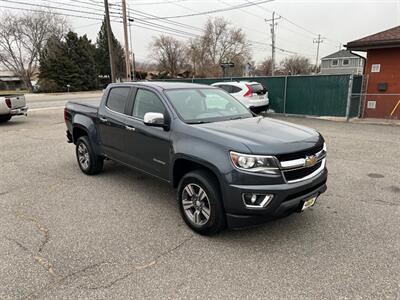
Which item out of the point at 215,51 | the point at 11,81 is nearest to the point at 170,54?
the point at 215,51

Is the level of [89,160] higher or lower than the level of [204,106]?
lower

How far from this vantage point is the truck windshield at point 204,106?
154 inches

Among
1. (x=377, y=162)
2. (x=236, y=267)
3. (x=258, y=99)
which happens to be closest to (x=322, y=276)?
(x=236, y=267)

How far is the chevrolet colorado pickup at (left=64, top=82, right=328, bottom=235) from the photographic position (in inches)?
117

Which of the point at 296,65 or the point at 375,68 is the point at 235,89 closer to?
the point at 375,68

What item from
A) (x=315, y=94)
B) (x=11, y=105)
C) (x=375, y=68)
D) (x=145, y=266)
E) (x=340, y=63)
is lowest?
(x=145, y=266)

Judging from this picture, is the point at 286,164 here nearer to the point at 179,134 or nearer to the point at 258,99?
the point at 179,134

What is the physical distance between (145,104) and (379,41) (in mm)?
11362

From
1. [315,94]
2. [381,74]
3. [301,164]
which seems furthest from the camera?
[315,94]

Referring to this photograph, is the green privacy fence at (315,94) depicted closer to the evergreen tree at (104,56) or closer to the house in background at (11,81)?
the evergreen tree at (104,56)

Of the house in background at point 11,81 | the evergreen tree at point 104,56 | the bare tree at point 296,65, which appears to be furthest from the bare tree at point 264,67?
the house in background at point 11,81

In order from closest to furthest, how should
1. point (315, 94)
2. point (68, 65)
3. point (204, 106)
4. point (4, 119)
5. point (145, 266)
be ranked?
1. point (145, 266)
2. point (204, 106)
3. point (315, 94)
4. point (4, 119)
5. point (68, 65)

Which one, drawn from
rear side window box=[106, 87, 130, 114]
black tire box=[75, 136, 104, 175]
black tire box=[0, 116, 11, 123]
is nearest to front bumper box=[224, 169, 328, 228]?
rear side window box=[106, 87, 130, 114]

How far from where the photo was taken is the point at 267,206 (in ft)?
9.69
